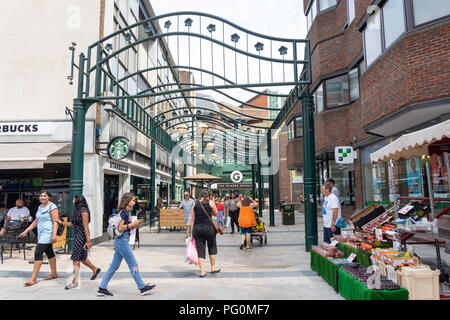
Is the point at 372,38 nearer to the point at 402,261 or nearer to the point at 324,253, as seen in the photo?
the point at 324,253

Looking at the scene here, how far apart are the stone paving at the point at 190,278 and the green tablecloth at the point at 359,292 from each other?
0.31 m

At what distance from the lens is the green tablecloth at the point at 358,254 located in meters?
5.09

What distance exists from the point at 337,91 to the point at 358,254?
459 inches

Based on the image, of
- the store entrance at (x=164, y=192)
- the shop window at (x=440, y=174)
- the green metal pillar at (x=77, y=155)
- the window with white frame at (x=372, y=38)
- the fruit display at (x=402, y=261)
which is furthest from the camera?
the store entrance at (x=164, y=192)

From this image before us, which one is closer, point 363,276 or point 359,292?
point 359,292

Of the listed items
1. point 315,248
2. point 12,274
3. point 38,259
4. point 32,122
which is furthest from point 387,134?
point 32,122

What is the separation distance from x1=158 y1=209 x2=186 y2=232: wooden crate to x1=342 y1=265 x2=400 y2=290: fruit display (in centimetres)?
965

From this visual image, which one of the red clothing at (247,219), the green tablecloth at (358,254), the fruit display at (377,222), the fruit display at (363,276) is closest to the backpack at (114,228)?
the fruit display at (363,276)

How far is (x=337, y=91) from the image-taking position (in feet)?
50.6

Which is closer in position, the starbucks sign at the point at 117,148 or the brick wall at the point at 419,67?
the brick wall at the point at 419,67

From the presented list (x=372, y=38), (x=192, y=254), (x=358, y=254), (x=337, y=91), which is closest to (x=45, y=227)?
(x=192, y=254)

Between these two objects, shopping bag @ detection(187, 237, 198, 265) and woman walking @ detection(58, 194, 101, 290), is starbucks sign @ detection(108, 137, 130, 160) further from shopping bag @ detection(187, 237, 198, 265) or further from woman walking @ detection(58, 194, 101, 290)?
shopping bag @ detection(187, 237, 198, 265)

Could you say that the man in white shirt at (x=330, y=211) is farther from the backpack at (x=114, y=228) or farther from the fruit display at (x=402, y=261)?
the backpack at (x=114, y=228)

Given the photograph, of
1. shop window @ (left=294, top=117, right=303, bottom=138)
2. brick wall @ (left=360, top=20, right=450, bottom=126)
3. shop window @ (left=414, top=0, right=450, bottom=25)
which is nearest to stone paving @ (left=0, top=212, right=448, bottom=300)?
brick wall @ (left=360, top=20, right=450, bottom=126)
